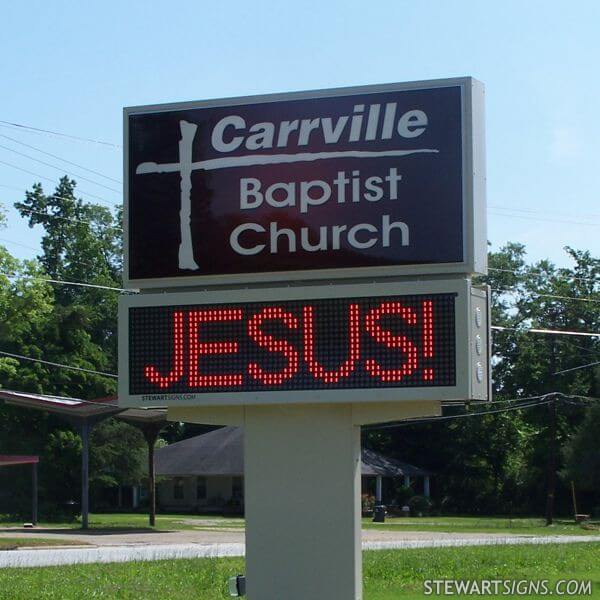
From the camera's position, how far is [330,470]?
12.4m

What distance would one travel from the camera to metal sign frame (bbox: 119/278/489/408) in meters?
11.3

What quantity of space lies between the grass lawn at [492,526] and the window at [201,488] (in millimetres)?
12167

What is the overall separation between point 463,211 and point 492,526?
140 feet

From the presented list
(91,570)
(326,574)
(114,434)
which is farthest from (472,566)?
(114,434)

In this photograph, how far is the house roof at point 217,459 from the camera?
63.5 m

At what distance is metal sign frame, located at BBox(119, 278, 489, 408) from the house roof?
5003 centimetres

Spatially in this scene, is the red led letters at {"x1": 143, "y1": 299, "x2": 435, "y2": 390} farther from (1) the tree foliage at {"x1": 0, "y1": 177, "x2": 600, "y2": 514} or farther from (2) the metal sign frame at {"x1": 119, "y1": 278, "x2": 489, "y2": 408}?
(1) the tree foliage at {"x1": 0, "y1": 177, "x2": 600, "y2": 514}

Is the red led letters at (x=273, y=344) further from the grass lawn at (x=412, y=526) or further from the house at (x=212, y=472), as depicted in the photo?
the house at (x=212, y=472)

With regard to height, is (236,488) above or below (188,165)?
below

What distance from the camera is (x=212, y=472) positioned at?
206 feet

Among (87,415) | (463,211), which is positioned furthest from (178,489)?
(463,211)

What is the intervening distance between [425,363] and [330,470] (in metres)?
1.75

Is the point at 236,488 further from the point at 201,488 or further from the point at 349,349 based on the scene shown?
the point at 349,349

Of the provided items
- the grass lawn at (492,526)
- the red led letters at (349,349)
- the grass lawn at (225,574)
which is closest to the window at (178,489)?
the grass lawn at (492,526)
